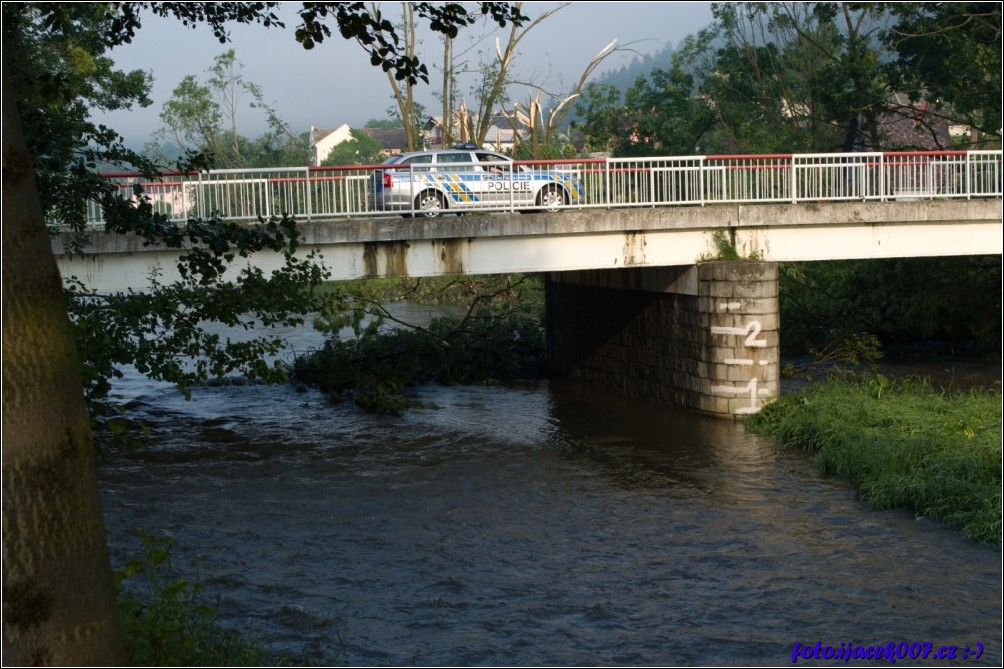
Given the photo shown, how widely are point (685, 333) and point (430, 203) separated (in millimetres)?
4679

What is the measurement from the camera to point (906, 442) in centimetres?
1442

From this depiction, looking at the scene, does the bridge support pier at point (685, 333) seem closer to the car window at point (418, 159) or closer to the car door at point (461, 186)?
the car door at point (461, 186)

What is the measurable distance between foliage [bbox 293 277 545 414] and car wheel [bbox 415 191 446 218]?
2923 millimetres

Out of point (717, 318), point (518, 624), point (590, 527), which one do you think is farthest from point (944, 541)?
point (717, 318)

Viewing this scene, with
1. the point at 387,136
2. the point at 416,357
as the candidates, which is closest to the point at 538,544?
the point at 416,357

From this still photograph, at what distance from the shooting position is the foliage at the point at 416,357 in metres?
21.1

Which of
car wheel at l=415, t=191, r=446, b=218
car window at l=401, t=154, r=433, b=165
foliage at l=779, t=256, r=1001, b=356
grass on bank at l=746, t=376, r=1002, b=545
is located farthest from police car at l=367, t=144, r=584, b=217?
foliage at l=779, t=256, r=1001, b=356

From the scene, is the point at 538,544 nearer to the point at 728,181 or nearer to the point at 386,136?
the point at 728,181

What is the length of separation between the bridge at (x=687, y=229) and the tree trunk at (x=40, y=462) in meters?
11.4

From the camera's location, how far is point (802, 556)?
11195 mm

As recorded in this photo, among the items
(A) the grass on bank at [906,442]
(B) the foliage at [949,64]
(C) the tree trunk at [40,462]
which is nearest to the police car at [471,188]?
(A) the grass on bank at [906,442]

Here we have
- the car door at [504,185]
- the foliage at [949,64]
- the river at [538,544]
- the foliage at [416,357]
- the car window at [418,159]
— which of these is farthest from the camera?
the car window at [418,159]

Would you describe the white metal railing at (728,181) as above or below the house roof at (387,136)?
below

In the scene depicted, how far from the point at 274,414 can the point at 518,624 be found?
1129 centimetres
